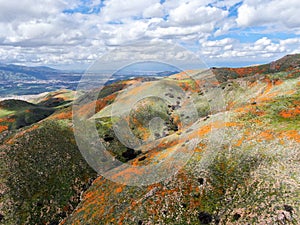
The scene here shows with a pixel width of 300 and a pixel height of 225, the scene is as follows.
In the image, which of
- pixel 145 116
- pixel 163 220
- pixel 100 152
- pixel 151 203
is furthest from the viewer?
pixel 145 116

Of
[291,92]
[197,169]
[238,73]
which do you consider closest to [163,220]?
[197,169]

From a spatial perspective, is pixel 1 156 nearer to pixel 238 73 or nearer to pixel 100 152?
pixel 100 152

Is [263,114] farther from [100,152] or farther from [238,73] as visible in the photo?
[238,73]

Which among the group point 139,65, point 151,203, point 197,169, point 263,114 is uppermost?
point 139,65

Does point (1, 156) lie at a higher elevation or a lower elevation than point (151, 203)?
higher

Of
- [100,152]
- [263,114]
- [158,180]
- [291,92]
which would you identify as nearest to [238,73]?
[291,92]

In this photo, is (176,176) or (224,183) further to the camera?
(176,176)

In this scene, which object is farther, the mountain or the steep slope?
the mountain

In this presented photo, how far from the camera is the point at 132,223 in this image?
139ft

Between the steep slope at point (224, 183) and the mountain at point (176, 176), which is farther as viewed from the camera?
the mountain at point (176, 176)

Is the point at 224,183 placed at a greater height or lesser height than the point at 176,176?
lesser

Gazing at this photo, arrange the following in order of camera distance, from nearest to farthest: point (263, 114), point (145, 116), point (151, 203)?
1. point (151, 203)
2. point (263, 114)
3. point (145, 116)

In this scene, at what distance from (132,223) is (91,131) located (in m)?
49.3

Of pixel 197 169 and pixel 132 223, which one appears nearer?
pixel 132 223
